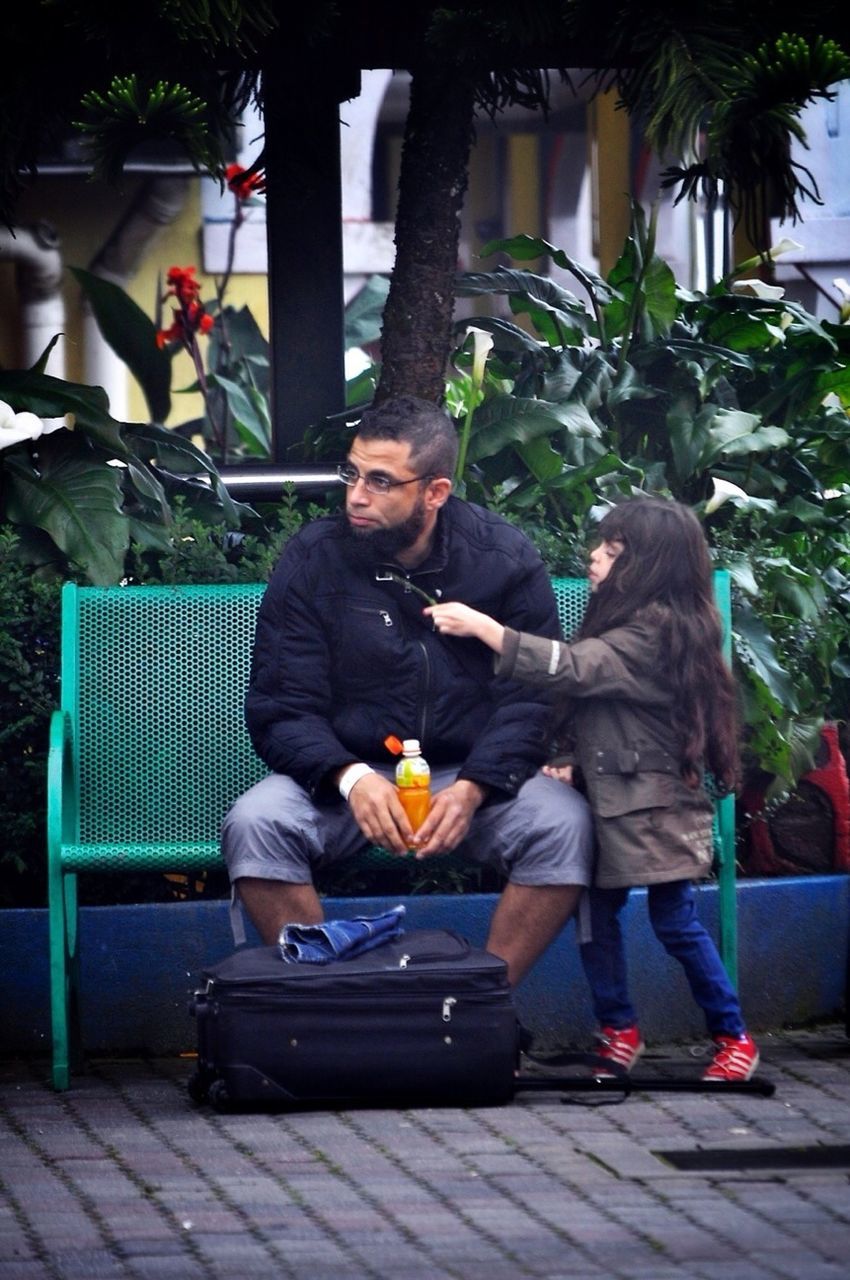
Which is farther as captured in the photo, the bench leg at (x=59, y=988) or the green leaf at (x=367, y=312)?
the green leaf at (x=367, y=312)

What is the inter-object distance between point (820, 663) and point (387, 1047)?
1789mm

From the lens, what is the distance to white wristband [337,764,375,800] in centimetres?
502

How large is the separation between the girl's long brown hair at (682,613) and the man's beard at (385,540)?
1.48 ft

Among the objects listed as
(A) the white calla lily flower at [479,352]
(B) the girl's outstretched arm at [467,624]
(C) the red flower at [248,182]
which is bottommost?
(B) the girl's outstretched arm at [467,624]

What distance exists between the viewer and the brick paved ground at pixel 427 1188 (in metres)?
3.76

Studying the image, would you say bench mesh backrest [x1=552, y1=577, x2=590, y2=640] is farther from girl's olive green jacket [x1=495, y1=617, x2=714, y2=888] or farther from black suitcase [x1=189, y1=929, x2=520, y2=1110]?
black suitcase [x1=189, y1=929, x2=520, y2=1110]

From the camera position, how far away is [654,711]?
5004 mm

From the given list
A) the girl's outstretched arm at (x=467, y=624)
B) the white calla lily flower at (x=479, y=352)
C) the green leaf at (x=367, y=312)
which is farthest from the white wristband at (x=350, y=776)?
the green leaf at (x=367, y=312)

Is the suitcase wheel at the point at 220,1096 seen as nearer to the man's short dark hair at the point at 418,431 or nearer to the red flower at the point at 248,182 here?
the man's short dark hair at the point at 418,431

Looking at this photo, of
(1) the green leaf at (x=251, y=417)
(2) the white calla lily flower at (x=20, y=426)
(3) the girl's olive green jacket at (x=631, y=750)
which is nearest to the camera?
(3) the girl's olive green jacket at (x=631, y=750)

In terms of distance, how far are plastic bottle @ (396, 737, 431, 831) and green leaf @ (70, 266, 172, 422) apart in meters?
2.87

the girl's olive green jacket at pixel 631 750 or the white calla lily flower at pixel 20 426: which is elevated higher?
the white calla lily flower at pixel 20 426

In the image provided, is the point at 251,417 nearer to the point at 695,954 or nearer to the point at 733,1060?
the point at 695,954

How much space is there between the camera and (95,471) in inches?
234
